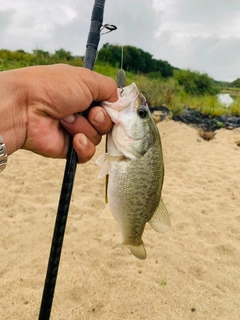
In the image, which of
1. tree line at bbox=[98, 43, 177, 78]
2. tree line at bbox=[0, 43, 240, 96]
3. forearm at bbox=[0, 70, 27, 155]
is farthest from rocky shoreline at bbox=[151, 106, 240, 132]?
tree line at bbox=[98, 43, 177, 78]

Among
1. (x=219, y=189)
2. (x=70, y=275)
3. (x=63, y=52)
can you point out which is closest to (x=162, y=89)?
(x=219, y=189)

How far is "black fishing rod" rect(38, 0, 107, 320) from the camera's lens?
183 centimetres

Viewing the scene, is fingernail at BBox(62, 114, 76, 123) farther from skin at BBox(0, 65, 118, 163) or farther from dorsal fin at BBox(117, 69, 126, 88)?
dorsal fin at BBox(117, 69, 126, 88)

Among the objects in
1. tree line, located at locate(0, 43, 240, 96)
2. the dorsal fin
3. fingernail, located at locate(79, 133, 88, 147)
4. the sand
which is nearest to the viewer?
the dorsal fin

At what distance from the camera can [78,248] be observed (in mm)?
4270

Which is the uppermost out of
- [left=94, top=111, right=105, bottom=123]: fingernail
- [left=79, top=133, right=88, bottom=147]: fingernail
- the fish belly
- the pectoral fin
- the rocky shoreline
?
[left=94, top=111, right=105, bottom=123]: fingernail

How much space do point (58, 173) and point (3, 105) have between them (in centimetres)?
502

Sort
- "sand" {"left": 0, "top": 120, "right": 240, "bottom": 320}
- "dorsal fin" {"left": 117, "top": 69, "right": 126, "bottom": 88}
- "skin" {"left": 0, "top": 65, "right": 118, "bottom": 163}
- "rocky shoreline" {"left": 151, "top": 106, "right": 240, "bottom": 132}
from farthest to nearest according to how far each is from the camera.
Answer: "rocky shoreline" {"left": 151, "top": 106, "right": 240, "bottom": 132}
"sand" {"left": 0, "top": 120, "right": 240, "bottom": 320}
"skin" {"left": 0, "top": 65, "right": 118, "bottom": 163}
"dorsal fin" {"left": 117, "top": 69, "right": 126, "bottom": 88}

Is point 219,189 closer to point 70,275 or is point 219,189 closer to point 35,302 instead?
point 70,275

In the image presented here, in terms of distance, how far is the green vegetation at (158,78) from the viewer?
496 inches

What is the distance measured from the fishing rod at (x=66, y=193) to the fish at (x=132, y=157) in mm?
182

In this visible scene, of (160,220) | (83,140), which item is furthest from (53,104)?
(160,220)

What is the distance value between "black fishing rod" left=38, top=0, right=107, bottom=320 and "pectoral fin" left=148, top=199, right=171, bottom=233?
1.67 feet

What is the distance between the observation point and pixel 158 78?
1888cm
